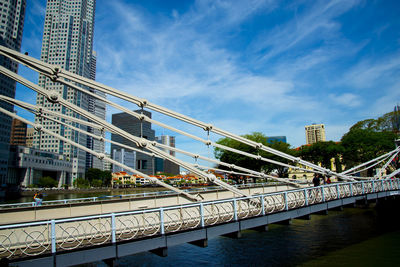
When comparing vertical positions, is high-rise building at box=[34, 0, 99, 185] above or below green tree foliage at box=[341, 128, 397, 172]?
above

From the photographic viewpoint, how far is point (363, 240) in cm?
2019

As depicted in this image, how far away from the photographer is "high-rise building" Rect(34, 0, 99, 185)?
471 feet

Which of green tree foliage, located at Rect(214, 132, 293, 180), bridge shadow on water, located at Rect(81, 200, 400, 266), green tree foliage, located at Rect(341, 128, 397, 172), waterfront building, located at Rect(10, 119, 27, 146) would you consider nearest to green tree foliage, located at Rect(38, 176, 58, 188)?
green tree foliage, located at Rect(214, 132, 293, 180)

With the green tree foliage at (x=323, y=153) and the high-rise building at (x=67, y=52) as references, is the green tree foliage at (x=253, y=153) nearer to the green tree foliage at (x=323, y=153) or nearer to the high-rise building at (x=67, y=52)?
the green tree foliage at (x=323, y=153)

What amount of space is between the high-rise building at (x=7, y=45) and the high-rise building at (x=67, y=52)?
3339 centimetres

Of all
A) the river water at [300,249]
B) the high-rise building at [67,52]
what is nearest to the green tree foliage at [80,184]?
the high-rise building at [67,52]

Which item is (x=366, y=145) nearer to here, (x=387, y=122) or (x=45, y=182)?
(x=387, y=122)

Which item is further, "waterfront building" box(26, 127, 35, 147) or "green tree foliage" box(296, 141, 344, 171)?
"waterfront building" box(26, 127, 35, 147)

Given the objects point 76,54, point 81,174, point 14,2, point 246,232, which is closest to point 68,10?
point 76,54

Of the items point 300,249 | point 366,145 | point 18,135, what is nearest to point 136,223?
point 300,249

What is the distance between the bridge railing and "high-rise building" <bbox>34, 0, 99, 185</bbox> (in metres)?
143

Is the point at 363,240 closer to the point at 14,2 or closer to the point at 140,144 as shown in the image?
the point at 140,144

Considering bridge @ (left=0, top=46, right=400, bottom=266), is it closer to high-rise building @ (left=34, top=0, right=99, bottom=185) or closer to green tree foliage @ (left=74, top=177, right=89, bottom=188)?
green tree foliage @ (left=74, top=177, right=89, bottom=188)

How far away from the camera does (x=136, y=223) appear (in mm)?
11344
